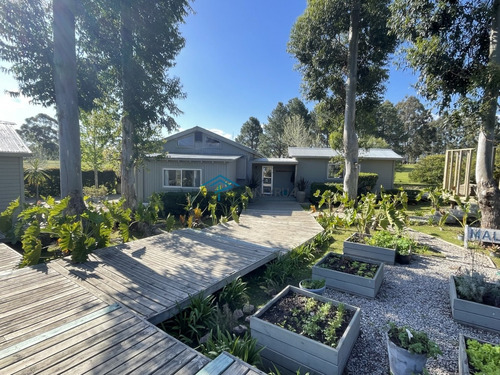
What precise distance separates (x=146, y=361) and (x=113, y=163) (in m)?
14.3

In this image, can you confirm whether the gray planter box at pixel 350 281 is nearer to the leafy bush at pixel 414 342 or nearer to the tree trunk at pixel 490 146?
the leafy bush at pixel 414 342

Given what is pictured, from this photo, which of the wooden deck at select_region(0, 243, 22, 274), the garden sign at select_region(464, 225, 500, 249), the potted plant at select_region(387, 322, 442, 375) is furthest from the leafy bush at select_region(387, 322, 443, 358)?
the wooden deck at select_region(0, 243, 22, 274)

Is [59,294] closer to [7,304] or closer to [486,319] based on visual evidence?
[7,304]

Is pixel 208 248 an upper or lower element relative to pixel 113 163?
lower

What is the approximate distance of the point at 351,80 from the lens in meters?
11.8

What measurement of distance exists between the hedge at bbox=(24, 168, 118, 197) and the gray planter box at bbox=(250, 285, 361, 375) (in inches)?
A: 814

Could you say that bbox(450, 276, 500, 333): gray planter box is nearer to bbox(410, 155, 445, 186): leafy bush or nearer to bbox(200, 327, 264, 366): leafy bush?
bbox(200, 327, 264, 366): leafy bush

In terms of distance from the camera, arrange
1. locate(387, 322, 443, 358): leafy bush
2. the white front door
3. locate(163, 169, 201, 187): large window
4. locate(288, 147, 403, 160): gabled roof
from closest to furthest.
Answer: locate(387, 322, 443, 358): leafy bush < locate(163, 169, 201, 187): large window < locate(288, 147, 403, 160): gabled roof < the white front door

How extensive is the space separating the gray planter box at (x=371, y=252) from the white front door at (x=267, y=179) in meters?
13.6

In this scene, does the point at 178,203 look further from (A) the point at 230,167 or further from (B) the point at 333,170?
(B) the point at 333,170

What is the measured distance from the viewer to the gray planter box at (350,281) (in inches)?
173

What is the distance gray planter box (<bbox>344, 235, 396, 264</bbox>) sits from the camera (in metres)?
5.87

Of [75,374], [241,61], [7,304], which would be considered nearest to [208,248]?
[7,304]

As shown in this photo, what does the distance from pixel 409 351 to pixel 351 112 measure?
1158 centimetres
